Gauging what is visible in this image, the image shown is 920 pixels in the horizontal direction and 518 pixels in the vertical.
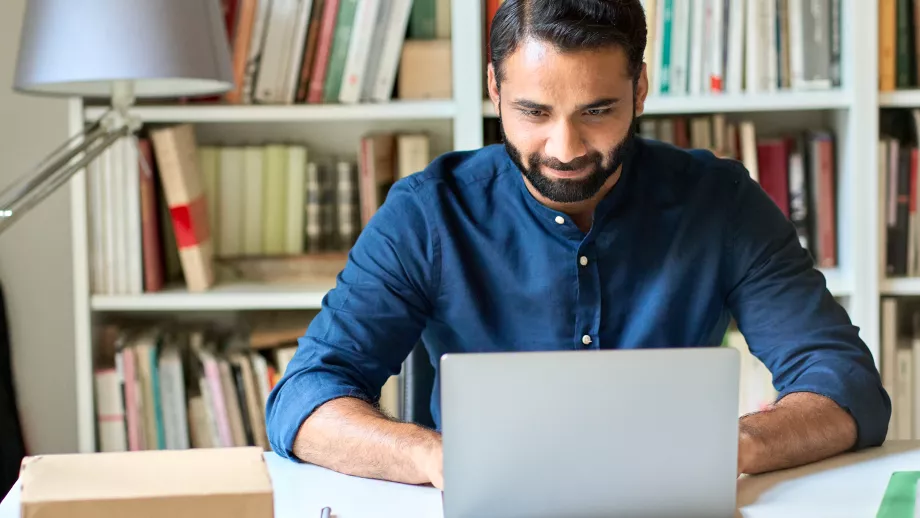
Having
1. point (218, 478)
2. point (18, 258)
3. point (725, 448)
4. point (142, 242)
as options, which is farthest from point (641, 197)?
point (18, 258)

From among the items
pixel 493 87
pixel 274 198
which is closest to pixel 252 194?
pixel 274 198

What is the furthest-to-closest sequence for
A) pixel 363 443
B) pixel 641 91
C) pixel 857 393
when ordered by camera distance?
1. pixel 641 91
2. pixel 857 393
3. pixel 363 443

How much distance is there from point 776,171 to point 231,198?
44.8 inches

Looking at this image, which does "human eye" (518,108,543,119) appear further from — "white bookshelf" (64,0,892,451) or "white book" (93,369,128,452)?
"white book" (93,369,128,452)

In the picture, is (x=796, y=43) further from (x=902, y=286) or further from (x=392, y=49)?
(x=392, y=49)

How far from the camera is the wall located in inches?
90.1

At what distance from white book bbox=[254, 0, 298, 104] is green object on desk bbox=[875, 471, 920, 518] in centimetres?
144

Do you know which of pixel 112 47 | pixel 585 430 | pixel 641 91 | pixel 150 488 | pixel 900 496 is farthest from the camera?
pixel 112 47

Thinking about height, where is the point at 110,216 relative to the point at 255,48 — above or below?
below

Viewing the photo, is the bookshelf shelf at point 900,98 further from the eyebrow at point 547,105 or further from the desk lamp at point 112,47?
the desk lamp at point 112,47

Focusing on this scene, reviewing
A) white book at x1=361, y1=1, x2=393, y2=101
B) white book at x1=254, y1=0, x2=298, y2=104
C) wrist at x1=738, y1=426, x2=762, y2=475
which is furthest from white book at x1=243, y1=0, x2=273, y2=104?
wrist at x1=738, y1=426, x2=762, y2=475

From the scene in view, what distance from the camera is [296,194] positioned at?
2.26 meters

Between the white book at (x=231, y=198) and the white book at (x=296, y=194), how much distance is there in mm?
103

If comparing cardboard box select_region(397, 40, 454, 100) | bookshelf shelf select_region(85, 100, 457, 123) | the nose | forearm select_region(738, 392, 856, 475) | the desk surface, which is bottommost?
the desk surface
